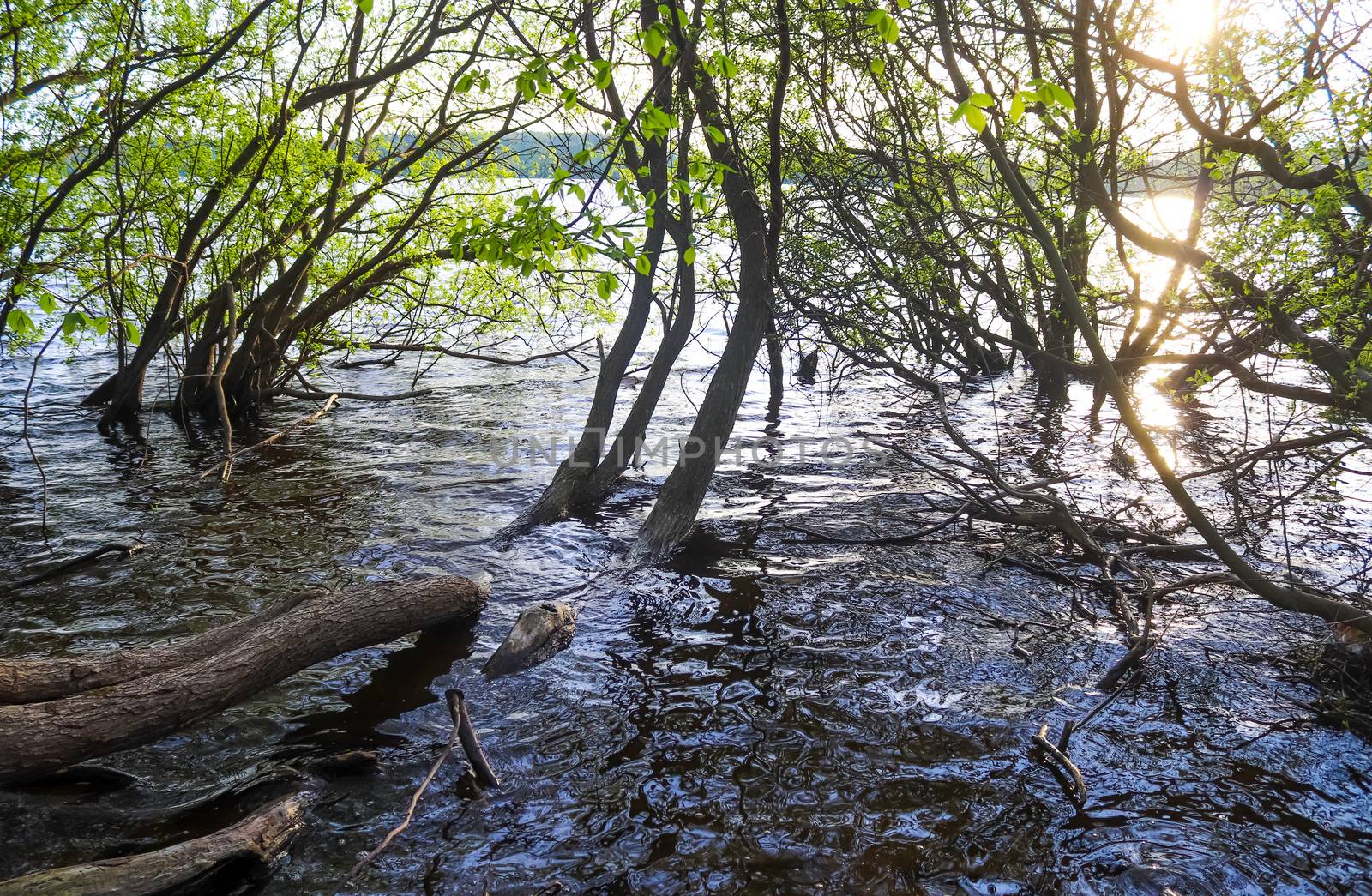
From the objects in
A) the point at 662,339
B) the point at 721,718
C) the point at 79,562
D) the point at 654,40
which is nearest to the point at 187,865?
the point at 721,718

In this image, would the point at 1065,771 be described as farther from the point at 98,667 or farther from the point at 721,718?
the point at 98,667

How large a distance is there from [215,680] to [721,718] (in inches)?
108

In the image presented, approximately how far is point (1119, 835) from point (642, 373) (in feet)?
50.7

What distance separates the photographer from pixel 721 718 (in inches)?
195

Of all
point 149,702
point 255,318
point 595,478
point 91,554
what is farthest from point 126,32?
point 149,702

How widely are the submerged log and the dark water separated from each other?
0.41ft

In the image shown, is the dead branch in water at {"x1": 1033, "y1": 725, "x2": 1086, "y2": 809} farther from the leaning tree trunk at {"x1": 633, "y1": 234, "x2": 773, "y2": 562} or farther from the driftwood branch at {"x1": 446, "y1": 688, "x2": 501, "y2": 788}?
the leaning tree trunk at {"x1": 633, "y1": 234, "x2": 773, "y2": 562}

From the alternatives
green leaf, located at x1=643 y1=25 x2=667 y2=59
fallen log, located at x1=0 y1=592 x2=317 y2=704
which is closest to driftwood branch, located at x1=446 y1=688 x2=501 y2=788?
fallen log, located at x1=0 y1=592 x2=317 y2=704

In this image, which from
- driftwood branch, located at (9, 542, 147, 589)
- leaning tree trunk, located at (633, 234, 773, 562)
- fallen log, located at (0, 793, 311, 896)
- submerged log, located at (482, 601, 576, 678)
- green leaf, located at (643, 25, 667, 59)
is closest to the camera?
fallen log, located at (0, 793, 311, 896)

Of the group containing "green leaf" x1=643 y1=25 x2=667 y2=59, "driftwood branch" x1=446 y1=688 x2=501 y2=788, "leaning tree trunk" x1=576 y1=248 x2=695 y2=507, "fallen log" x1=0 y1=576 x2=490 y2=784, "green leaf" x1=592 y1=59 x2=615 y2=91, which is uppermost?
"green leaf" x1=643 y1=25 x2=667 y2=59

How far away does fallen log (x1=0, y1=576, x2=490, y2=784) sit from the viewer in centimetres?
376

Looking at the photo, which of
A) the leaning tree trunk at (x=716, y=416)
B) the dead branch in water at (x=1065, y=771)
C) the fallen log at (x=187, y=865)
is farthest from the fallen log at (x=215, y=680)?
the dead branch in water at (x=1065, y=771)

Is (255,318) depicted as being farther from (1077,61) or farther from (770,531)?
(1077,61)

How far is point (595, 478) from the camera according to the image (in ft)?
30.2
